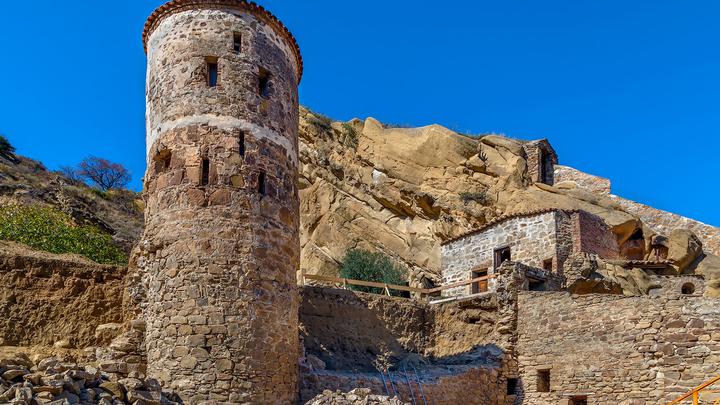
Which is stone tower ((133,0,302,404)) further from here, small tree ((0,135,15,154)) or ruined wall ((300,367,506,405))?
small tree ((0,135,15,154))

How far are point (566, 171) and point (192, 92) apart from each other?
928 inches

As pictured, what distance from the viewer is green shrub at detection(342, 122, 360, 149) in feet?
107

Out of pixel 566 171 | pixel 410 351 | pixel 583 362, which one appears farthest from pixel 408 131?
pixel 583 362

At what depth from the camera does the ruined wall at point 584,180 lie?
3356 cm

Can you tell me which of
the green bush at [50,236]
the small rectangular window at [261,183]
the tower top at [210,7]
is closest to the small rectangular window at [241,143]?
the small rectangular window at [261,183]

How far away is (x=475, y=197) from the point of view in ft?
97.3

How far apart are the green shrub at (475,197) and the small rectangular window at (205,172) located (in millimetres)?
16717

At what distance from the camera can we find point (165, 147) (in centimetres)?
1480

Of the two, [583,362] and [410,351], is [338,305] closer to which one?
[410,351]

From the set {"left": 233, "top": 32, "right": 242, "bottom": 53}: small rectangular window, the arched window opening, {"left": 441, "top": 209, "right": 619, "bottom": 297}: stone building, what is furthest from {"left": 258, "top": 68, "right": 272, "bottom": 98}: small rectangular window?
the arched window opening

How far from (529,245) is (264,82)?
11.9 meters

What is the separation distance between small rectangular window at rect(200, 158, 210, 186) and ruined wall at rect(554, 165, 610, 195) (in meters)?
22.8

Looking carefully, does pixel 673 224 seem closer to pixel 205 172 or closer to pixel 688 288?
pixel 688 288

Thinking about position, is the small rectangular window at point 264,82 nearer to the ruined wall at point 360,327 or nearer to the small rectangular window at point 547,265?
the ruined wall at point 360,327
